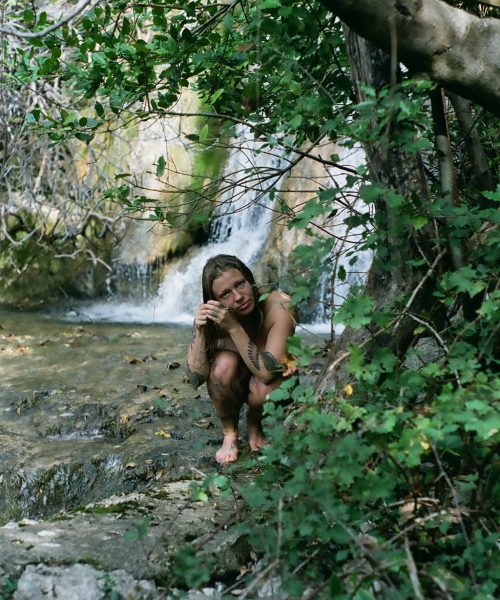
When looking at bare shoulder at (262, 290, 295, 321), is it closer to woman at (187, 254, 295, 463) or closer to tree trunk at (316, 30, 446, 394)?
woman at (187, 254, 295, 463)

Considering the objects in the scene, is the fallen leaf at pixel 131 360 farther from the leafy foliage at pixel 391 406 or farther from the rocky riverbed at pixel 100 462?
the leafy foliage at pixel 391 406

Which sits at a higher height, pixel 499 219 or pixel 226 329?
pixel 499 219

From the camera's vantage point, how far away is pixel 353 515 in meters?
2.21

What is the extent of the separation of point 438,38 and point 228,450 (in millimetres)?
2580

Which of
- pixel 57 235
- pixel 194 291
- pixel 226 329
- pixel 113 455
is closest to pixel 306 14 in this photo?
pixel 226 329

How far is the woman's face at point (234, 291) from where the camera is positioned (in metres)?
3.84

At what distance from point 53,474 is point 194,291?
19.1 feet

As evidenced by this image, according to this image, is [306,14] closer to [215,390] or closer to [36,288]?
[215,390]

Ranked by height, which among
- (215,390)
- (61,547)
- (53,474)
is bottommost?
(53,474)

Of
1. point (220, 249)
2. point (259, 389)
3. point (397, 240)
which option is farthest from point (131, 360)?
point (397, 240)

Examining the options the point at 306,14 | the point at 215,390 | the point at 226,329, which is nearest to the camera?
the point at 306,14

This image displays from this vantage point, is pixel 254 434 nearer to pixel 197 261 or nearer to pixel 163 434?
pixel 163 434

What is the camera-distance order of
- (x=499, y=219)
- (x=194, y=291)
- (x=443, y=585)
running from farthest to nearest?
(x=194, y=291) → (x=499, y=219) → (x=443, y=585)

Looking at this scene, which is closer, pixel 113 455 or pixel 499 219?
pixel 499 219
